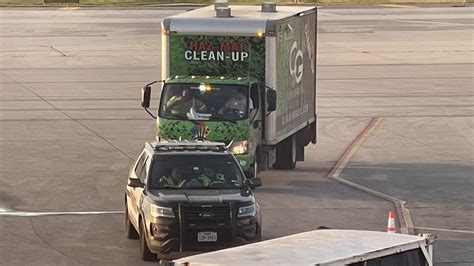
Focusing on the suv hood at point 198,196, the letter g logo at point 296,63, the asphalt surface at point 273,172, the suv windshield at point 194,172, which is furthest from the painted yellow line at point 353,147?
the suv hood at point 198,196

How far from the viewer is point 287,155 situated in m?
32.2

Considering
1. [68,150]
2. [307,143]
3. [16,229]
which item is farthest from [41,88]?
[16,229]

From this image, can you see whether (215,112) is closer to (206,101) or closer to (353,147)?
(206,101)

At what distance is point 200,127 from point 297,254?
1471 centimetres

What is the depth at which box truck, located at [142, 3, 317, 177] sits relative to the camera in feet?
94.0

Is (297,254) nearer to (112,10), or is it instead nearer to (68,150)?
(68,150)

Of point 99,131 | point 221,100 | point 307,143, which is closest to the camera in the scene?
point 221,100

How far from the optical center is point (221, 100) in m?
29.1

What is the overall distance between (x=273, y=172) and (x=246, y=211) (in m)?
10.8

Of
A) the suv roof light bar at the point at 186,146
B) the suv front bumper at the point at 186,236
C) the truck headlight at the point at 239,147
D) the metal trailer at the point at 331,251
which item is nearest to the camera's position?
the metal trailer at the point at 331,251

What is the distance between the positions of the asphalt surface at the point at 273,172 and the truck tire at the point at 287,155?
49 cm

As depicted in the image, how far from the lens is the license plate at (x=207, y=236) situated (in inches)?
835

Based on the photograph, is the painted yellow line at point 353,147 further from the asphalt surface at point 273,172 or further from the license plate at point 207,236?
the license plate at point 207,236

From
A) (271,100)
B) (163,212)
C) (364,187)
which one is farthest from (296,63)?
(163,212)
